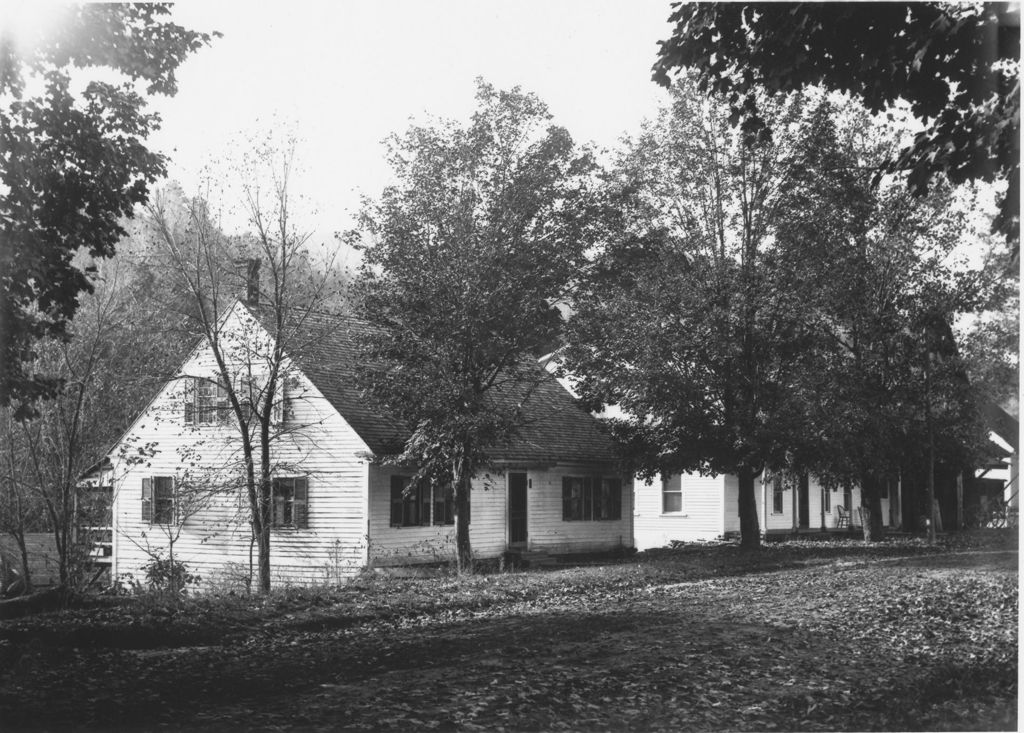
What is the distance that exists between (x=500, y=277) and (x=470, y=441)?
3347 millimetres

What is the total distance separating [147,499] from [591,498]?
11810 mm

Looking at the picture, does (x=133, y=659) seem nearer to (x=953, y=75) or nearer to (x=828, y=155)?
(x=953, y=75)

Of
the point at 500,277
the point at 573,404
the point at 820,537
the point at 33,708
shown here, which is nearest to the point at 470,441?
the point at 500,277

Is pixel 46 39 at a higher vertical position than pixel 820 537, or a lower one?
higher

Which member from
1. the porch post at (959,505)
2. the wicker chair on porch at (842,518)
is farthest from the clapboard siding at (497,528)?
the porch post at (959,505)

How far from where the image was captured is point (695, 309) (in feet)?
78.3

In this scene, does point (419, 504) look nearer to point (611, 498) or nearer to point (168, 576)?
point (611, 498)

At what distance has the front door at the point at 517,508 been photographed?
88.4ft

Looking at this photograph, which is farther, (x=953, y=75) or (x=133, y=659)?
(x=133, y=659)

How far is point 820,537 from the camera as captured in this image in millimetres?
34781

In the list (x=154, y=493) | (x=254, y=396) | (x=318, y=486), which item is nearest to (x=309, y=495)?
(x=318, y=486)

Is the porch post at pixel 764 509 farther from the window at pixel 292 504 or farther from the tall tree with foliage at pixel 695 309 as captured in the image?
the window at pixel 292 504

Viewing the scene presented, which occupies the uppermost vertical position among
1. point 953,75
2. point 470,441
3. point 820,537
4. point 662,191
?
point 662,191

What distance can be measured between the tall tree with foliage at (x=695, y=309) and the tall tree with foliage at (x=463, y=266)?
81.0 inches
